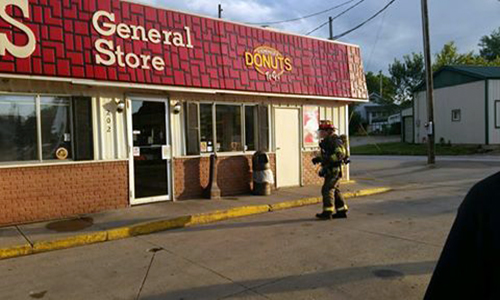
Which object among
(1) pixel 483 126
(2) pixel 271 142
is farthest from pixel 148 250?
(1) pixel 483 126

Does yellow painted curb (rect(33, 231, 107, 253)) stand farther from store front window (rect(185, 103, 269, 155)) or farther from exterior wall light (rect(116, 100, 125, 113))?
store front window (rect(185, 103, 269, 155))

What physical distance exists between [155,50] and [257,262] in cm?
587

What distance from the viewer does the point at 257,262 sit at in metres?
5.72

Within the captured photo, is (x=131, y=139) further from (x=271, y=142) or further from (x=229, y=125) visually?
(x=271, y=142)

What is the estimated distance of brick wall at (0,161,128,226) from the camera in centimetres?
788

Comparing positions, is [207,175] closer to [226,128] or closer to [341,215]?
[226,128]

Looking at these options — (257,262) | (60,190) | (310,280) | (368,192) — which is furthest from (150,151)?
(368,192)

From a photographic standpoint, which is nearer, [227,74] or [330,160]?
[330,160]

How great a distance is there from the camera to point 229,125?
11453 mm

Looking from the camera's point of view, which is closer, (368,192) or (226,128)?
(226,128)

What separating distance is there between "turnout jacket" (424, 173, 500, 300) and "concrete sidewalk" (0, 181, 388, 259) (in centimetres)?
683

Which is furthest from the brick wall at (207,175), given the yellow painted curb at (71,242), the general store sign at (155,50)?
the yellow painted curb at (71,242)

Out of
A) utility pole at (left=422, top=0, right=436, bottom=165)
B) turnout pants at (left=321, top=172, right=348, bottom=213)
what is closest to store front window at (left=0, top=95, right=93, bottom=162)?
turnout pants at (left=321, top=172, right=348, bottom=213)

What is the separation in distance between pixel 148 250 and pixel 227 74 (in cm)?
561
